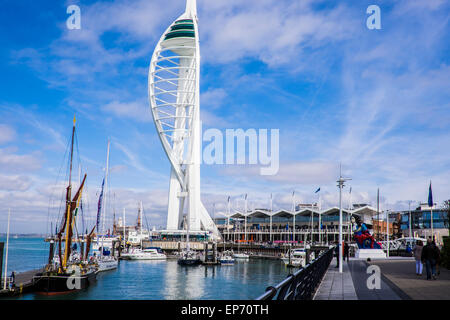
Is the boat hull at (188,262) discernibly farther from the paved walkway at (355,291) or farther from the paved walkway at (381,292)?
the paved walkway at (381,292)

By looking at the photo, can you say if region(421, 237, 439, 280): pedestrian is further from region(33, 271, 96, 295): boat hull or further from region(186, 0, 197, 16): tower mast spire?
region(186, 0, 197, 16): tower mast spire

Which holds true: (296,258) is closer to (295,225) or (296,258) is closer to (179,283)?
(179,283)

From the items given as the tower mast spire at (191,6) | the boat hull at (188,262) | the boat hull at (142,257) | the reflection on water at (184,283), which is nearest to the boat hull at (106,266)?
the reflection on water at (184,283)

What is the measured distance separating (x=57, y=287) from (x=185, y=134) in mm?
60036

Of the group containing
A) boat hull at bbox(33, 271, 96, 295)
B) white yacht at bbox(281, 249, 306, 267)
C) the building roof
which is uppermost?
the building roof

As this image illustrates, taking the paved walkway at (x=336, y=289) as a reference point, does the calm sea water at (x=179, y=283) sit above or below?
below

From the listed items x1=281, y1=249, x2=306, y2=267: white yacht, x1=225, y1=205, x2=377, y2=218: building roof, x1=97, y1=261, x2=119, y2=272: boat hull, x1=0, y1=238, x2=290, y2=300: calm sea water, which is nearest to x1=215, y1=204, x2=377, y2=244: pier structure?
x1=225, y1=205, x2=377, y2=218: building roof

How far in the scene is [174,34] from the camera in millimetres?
95625

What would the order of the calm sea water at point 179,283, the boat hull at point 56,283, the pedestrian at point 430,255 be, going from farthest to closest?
the calm sea water at point 179,283
the boat hull at point 56,283
the pedestrian at point 430,255

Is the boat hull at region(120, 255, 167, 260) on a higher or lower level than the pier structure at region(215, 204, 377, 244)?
lower

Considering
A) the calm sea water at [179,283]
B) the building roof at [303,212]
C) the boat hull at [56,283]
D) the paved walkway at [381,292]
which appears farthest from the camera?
the building roof at [303,212]

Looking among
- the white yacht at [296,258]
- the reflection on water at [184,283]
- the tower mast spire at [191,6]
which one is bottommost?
the reflection on water at [184,283]

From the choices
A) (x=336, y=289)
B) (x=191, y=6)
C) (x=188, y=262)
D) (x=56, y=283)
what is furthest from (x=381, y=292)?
(x=191, y=6)
